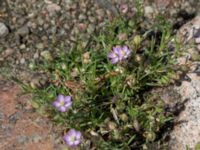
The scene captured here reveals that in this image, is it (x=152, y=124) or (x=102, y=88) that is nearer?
(x=152, y=124)

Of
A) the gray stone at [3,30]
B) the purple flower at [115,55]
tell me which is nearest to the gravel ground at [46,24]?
the gray stone at [3,30]

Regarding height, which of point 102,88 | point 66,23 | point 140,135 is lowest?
point 140,135

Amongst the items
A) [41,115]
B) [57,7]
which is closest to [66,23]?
[57,7]

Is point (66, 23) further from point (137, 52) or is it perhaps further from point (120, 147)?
point (120, 147)

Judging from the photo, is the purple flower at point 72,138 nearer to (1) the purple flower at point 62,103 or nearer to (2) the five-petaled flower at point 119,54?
(1) the purple flower at point 62,103

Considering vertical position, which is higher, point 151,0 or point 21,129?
point 151,0

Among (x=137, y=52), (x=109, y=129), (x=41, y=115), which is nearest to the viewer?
(x=109, y=129)

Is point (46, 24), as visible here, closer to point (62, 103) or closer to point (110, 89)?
point (110, 89)

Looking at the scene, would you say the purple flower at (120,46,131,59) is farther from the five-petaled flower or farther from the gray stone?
the gray stone
